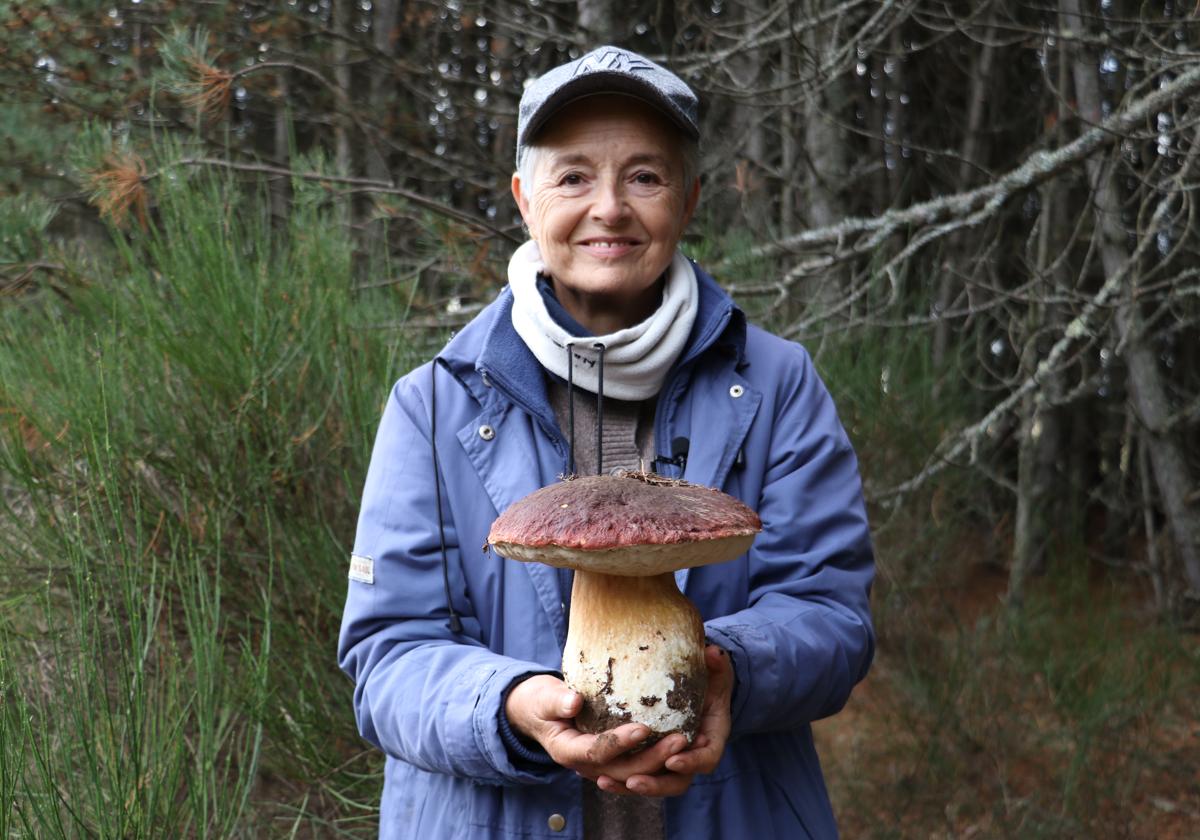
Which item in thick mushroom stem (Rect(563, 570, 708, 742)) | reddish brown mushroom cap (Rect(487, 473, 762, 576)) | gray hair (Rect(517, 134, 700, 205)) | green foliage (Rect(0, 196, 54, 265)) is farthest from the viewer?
green foliage (Rect(0, 196, 54, 265))

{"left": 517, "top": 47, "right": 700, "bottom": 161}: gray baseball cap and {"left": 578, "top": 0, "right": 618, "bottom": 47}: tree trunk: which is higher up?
{"left": 578, "top": 0, "right": 618, "bottom": 47}: tree trunk

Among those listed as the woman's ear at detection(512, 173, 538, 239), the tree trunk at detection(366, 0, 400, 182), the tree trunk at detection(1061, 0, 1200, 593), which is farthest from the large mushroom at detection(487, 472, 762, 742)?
the tree trunk at detection(366, 0, 400, 182)

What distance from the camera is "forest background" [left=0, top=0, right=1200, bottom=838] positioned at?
2.52 m

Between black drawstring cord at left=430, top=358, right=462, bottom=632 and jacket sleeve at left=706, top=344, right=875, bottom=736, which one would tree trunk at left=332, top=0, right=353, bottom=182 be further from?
jacket sleeve at left=706, top=344, right=875, bottom=736

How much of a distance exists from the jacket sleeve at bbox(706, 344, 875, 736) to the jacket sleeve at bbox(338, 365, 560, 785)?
330 mm

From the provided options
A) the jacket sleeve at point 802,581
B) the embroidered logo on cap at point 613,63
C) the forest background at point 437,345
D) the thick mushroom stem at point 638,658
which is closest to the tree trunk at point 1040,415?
the forest background at point 437,345

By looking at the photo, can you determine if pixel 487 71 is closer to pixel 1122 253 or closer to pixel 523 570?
pixel 1122 253

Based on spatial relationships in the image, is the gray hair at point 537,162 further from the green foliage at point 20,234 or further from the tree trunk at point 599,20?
the tree trunk at point 599,20

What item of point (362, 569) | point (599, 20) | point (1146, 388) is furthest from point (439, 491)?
point (1146, 388)

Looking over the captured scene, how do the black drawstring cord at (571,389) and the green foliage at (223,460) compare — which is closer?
the black drawstring cord at (571,389)

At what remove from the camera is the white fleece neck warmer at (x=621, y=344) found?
1.70m

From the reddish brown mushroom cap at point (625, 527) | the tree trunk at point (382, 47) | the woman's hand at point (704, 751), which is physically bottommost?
the woman's hand at point (704, 751)

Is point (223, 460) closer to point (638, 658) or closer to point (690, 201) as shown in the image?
point (690, 201)

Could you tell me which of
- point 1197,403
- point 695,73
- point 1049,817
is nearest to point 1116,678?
point 1049,817
